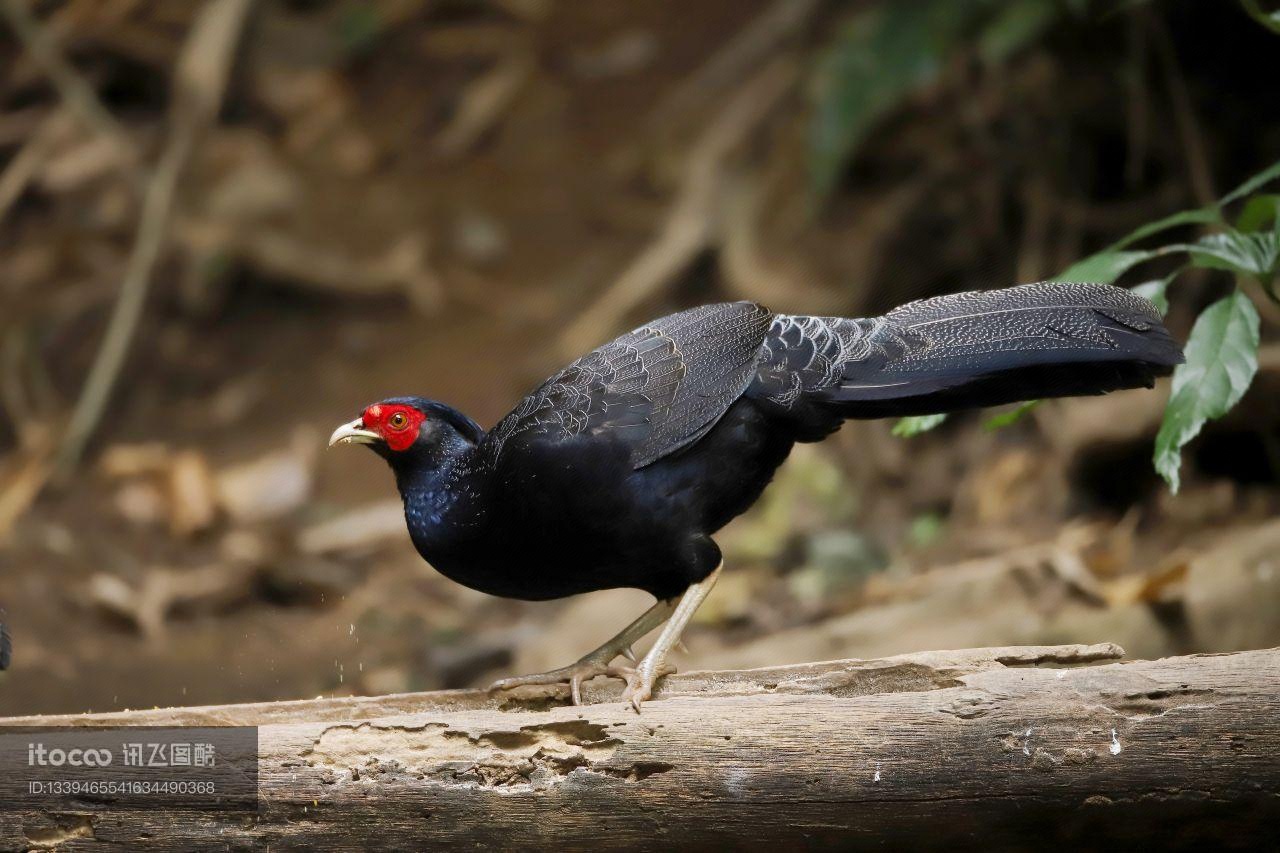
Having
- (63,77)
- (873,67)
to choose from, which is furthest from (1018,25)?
(63,77)

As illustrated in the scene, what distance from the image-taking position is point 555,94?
10.4 meters

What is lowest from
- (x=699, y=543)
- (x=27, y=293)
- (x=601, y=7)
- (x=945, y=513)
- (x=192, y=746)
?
(x=192, y=746)

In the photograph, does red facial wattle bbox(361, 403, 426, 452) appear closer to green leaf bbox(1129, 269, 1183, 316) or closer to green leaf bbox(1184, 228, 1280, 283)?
green leaf bbox(1129, 269, 1183, 316)

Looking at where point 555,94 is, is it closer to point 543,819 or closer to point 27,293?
point 27,293

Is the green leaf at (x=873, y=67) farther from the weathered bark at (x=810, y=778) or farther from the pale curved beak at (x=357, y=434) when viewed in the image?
the weathered bark at (x=810, y=778)

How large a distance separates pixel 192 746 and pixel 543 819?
2.47ft

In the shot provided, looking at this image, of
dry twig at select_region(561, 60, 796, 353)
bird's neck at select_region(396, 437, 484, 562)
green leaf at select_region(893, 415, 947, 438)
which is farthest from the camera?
dry twig at select_region(561, 60, 796, 353)

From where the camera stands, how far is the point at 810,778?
114 inches

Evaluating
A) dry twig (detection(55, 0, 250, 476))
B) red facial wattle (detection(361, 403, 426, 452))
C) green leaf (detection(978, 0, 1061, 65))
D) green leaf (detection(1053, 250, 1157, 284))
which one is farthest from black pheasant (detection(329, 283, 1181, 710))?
dry twig (detection(55, 0, 250, 476))

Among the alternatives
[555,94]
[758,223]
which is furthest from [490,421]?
[555,94]

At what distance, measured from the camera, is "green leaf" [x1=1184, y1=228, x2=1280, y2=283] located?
135 inches

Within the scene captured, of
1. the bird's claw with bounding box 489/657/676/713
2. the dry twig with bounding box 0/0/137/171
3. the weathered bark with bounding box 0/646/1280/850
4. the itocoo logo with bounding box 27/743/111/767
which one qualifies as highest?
the dry twig with bounding box 0/0/137/171

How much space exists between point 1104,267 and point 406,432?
187 centimetres

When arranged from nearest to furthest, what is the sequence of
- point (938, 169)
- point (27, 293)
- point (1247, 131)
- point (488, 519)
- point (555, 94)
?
point (488, 519) → point (1247, 131) → point (938, 169) → point (27, 293) → point (555, 94)
